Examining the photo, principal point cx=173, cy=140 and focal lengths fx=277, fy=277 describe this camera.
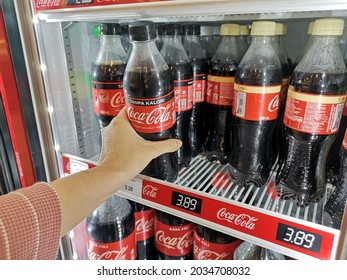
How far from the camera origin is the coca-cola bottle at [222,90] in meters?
0.80

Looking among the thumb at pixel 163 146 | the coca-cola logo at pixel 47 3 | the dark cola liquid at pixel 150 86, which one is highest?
the coca-cola logo at pixel 47 3

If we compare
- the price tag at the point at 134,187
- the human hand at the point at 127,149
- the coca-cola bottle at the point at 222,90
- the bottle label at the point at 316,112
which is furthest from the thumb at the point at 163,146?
the bottle label at the point at 316,112

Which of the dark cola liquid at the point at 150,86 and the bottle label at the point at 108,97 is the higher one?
the dark cola liquid at the point at 150,86

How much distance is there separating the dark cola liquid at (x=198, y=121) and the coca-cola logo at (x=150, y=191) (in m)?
0.29

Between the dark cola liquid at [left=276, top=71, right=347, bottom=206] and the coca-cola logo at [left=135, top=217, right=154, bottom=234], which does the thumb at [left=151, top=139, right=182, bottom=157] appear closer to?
the dark cola liquid at [left=276, top=71, right=347, bottom=206]

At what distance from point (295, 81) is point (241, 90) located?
12 centimetres

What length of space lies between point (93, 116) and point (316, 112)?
0.76m

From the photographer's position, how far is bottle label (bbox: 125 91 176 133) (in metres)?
0.67

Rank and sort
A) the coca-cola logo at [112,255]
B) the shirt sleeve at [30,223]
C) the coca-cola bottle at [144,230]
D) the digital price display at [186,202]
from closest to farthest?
the shirt sleeve at [30,223]
the digital price display at [186,202]
the coca-cola logo at [112,255]
the coca-cola bottle at [144,230]

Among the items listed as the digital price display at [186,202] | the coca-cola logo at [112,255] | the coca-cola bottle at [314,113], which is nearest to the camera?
the coca-cola bottle at [314,113]

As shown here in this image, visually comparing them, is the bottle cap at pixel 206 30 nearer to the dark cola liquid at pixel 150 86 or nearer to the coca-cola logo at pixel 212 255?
the dark cola liquid at pixel 150 86

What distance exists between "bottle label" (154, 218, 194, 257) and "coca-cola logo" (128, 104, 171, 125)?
0.46 meters

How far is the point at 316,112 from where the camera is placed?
579 millimetres
